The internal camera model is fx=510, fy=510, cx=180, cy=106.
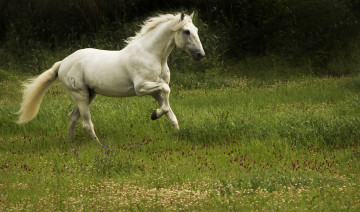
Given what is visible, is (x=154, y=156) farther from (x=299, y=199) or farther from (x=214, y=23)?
(x=214, y=23)

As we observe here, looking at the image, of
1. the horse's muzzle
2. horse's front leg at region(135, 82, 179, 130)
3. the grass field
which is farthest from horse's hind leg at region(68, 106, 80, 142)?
the horse's muzzle

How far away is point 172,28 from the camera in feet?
Result: 29.1

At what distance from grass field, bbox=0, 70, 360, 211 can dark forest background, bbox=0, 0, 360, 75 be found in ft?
9.93

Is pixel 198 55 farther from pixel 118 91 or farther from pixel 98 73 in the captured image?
pixel 98 73

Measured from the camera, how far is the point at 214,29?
60.3 feet

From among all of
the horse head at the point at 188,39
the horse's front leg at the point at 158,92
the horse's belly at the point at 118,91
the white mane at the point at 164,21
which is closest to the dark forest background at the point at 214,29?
the white mane at the point at 164,21

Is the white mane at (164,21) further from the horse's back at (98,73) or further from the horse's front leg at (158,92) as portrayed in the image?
the horse's front leg at (158,92)

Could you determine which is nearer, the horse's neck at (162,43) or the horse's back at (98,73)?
the horse's neck at (162,43)

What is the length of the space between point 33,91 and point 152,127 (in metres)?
2.48

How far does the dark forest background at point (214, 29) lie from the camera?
53.6ft

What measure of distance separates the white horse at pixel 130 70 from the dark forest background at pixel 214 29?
7.03 metres

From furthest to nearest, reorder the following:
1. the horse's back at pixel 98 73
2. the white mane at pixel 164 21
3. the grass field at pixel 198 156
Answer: the horse's back at pixel 98 73
the white mane at pixel 164 21
the grass field at pixel 198 156

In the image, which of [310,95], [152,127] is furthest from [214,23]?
[152,127]

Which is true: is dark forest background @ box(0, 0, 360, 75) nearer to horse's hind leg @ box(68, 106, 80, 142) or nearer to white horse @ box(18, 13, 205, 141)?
horse's hind leg @ box(68, 106, 80, 142)
